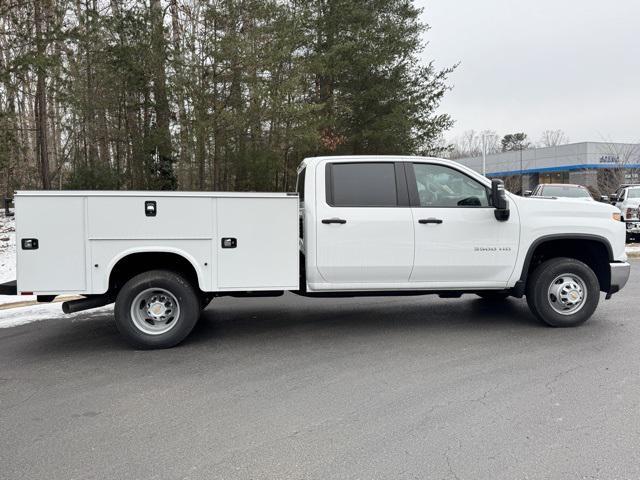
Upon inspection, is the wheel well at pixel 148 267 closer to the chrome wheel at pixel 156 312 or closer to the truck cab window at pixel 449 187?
the chrome wheel at pixel 156 312

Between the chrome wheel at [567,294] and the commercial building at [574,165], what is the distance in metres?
27.6

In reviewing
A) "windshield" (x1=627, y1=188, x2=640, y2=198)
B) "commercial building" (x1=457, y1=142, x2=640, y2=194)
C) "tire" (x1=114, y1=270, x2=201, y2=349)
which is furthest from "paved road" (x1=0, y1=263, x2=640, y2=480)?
"commercial building" (x1=457, y1=142, x2=640, y2=194)

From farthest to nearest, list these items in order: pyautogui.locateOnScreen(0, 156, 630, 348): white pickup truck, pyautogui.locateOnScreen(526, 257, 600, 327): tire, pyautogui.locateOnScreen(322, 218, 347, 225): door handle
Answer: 1. pyautogui.locateOnScreen(526, 257, 600, 327): tire
2. pyautogui.locateOnScreen(322, 218, 347, 225): door handle
3. pyautogui.locateOnScreen(0, 156, 630, 348): white pickup truck

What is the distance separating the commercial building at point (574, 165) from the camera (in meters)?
37.0

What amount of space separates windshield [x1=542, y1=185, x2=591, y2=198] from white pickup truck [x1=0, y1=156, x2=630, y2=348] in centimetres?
1019

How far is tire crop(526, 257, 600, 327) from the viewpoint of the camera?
647 cm

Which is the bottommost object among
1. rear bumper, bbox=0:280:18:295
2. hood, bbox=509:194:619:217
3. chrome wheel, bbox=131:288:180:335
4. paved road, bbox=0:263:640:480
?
paved road, bbox=0:263:640:480

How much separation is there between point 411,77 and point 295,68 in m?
7.66

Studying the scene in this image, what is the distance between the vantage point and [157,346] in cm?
584

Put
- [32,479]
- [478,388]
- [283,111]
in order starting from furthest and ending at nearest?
1. [283,111]
2. [478,388]
3. [32,479]

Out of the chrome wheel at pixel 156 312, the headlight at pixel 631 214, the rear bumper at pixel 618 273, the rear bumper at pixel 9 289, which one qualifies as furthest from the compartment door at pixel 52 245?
the headlight at pixel 631 214

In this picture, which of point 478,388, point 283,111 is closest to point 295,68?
point 283,111

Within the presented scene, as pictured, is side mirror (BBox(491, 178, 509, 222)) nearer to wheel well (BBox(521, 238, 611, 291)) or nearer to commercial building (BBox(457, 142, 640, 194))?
wheel well (BBox(521, 238, 611, 291))

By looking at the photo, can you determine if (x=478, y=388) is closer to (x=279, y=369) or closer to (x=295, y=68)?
(x=279, y=369)
